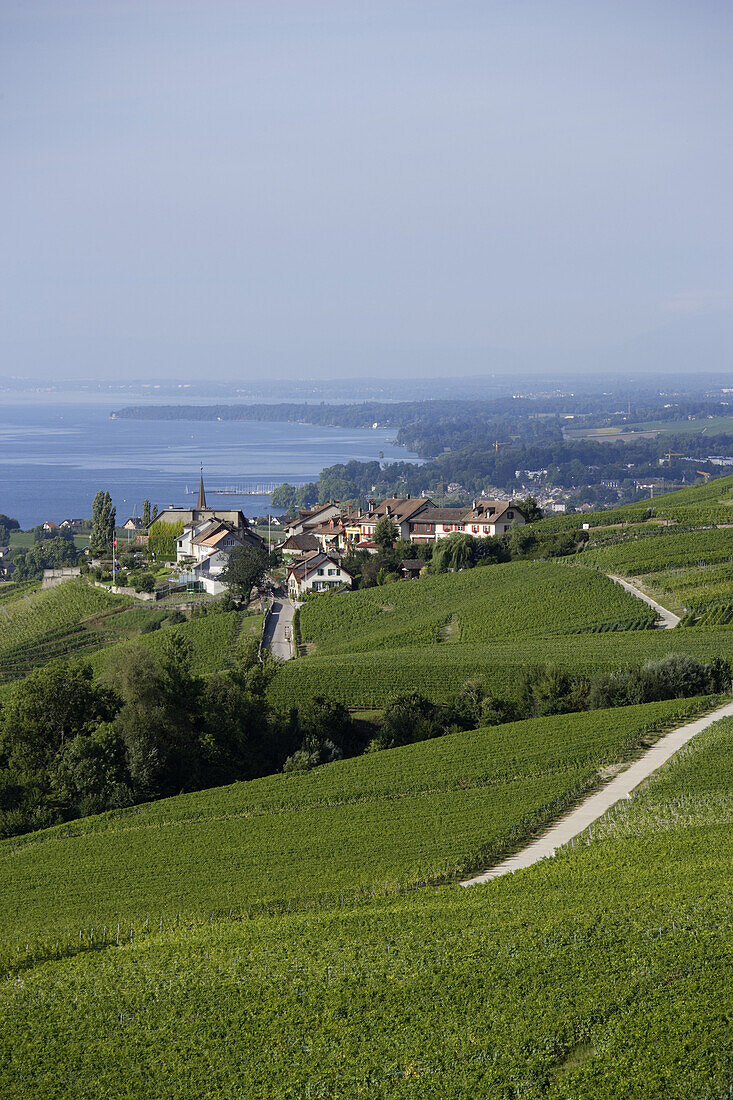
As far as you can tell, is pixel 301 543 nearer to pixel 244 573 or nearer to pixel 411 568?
pixel 411 568

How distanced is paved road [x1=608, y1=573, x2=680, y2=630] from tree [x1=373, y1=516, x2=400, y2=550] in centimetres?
2297

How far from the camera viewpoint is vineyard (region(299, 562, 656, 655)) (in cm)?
4819

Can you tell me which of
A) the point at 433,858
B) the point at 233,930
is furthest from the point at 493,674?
the point at 233,930

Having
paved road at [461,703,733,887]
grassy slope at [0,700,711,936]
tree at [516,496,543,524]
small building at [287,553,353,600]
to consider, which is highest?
tree at [516,496,543,524]

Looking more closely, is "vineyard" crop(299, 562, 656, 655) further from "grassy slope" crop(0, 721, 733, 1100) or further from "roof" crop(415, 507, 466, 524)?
"grassy slope" crop(0, 721, 733, 1100)

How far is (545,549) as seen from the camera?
204 feet

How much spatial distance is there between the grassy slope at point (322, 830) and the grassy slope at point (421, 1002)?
2.85 m

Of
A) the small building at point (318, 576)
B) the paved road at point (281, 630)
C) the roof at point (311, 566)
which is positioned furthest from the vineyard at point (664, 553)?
the paved road at point (281, 630)

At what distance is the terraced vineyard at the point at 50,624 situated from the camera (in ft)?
194

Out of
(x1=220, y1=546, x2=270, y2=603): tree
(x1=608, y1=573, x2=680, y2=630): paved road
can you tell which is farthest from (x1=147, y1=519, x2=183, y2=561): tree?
(x1=608, y1=573, x2=680, y2=630): paved road

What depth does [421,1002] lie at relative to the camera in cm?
1529

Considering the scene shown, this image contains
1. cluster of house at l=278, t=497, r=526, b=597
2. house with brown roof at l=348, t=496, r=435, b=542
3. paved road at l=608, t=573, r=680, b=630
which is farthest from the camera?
house with brown roof at l=348, t=496, r=435, b=542

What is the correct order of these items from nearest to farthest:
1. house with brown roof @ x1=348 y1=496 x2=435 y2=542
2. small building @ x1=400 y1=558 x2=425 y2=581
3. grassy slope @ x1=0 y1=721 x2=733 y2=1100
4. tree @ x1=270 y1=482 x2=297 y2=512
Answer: grassy slope @ x1=0 y1=721 x2=733 y2=1100 < small building @ x1=400 y1=558 x2=425 y2=581 < house with brown roof @ x1=348 y1=496 x2=435 y2=542 < tree @ x1=270 y1=482 x2=297 y2=512

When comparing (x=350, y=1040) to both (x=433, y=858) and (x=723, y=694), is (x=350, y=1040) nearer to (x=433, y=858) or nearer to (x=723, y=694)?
(x=433, y=858)
